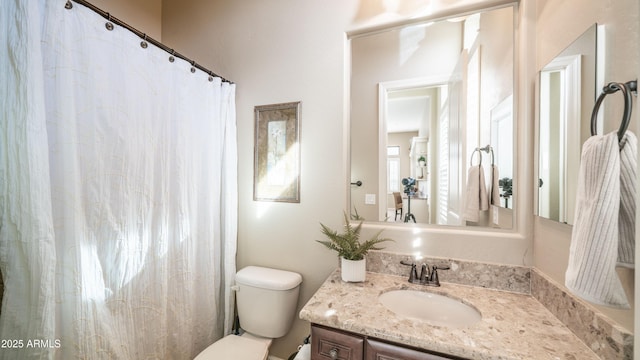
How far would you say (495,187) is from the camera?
117cm

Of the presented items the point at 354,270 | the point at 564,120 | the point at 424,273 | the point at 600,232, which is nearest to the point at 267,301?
the point at 354,270

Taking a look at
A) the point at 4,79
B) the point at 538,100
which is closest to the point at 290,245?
the point at 4,79

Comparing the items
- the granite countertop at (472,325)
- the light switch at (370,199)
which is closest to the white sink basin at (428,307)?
the granite countertop at (472,325)

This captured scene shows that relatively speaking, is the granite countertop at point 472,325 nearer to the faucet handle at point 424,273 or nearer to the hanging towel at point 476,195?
the faucet handle at point 424,273

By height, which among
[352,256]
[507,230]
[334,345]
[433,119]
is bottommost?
[334,345]

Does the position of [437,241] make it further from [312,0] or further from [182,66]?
[182,66]

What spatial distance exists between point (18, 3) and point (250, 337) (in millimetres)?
1740

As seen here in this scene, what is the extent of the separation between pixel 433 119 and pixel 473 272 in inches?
31.8

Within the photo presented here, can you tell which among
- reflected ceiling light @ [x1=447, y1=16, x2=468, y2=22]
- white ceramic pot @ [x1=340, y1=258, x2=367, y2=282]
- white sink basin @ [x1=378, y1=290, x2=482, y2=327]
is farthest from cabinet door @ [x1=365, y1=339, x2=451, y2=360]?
reflected ceiling light @ [x1=447, y1=16, x2=468, y2=22]

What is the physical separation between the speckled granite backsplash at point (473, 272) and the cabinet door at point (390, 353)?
1.60 feet

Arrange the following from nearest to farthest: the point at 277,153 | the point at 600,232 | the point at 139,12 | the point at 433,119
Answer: the point at 600,232
the point at 433,119
the point at 277,153
the point at 139,12

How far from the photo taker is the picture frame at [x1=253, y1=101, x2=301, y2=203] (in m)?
1.49

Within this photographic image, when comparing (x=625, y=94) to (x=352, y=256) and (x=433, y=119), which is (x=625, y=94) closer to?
(x=433, y=119)

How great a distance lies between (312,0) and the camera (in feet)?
4.73
